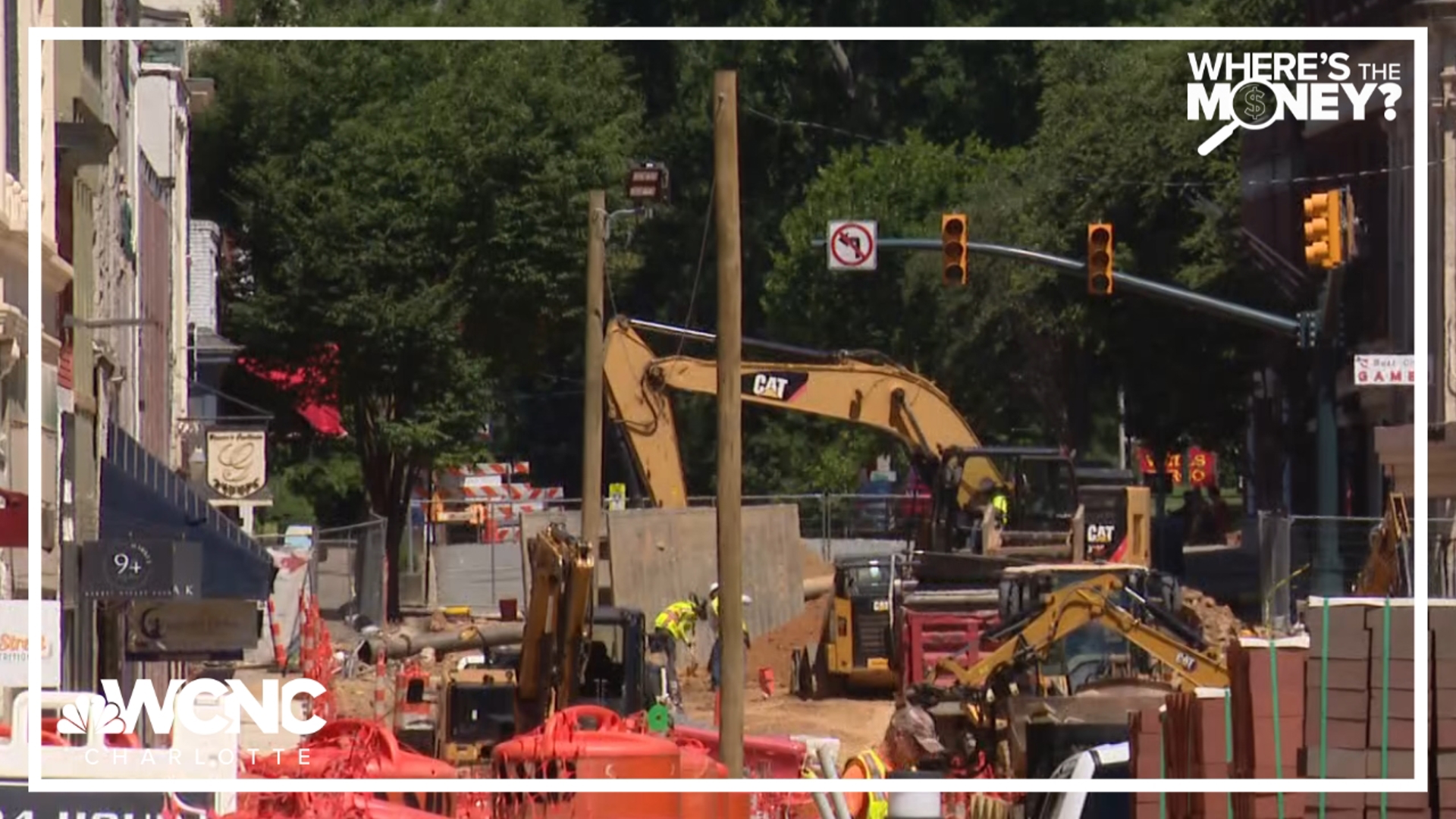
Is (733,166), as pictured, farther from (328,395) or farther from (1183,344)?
(328,395)

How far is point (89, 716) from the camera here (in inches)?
513

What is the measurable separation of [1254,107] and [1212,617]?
1923 cm

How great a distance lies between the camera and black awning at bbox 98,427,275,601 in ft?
65.0

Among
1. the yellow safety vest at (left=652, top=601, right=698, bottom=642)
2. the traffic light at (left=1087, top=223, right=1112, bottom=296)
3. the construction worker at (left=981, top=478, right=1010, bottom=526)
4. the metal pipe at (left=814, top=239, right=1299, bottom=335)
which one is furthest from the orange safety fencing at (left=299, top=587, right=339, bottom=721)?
the traffic light at (left=1087, top=223, right=1112, bottom=296)

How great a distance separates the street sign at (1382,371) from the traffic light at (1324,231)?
2.99ft

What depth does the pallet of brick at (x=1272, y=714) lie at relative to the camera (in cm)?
1465

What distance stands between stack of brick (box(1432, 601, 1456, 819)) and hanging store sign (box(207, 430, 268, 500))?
20.7 m

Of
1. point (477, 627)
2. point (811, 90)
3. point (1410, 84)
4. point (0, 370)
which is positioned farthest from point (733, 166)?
point (477, 627)

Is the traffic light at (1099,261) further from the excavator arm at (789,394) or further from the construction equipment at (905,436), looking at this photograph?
the excavator arm at (789,394)

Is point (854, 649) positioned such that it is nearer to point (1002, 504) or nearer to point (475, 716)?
point (1002, 504)

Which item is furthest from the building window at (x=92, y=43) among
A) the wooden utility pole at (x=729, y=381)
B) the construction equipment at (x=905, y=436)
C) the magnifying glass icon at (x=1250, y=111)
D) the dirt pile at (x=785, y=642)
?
the dirt pile at (x=785, y=642)

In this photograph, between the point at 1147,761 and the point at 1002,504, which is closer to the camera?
the point at 1147,761

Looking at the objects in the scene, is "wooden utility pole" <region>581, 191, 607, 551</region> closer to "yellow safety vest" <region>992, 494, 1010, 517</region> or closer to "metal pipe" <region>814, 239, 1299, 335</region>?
"metal pipe" <region>814, 239, 1299, 335</region>

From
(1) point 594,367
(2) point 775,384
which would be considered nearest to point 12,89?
(1) point 594,367
